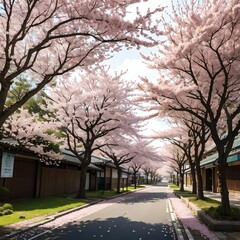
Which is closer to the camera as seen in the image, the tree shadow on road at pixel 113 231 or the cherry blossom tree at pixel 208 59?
the tree shadow on road at pixel 113 231

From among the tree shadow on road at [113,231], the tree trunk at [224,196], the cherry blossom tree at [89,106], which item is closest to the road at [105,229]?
the tree shadow on road at [113,231]

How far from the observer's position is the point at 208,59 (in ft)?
46.8

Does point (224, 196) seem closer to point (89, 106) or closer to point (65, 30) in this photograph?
point (65, 30)

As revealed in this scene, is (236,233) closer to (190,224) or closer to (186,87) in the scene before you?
(190,224)

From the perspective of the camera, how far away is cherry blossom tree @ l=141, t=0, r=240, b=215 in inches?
488

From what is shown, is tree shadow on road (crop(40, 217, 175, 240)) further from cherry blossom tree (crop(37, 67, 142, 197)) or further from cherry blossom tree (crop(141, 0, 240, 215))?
cherry blossom tree (crop(37, 67, 142, 197))

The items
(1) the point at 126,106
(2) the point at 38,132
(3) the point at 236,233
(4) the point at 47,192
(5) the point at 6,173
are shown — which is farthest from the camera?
(1) the point at 126,106

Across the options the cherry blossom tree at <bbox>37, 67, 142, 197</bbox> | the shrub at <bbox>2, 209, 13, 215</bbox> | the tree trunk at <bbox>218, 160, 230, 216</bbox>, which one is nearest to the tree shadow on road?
the tree trunk at <bbox>218, 160, 230, 216</bbox>

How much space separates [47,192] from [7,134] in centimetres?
870

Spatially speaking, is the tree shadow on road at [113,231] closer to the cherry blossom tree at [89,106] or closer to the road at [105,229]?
the road at [105,229]

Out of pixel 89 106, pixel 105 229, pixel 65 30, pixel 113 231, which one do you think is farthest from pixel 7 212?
pixel 89 106

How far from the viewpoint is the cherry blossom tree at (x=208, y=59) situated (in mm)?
12383

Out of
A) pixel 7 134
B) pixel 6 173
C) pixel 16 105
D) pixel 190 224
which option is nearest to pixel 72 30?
pixel 16 105

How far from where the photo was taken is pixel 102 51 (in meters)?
12.5
